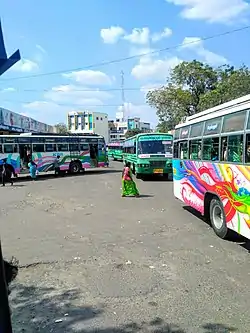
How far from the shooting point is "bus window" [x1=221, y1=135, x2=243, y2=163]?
6137mm

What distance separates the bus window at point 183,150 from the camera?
32.0 ft

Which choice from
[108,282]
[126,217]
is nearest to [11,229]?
[126,217]

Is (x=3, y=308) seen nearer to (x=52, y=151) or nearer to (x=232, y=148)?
(x=232, y=148)

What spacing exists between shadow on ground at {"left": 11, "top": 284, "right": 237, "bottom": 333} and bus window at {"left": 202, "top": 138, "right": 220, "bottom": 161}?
4.11 metres

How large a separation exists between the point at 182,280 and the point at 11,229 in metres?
4.97

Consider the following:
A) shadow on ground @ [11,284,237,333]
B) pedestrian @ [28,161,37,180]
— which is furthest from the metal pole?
pedestrian @ [28,161,37,180]

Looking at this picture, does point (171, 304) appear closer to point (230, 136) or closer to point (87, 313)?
point (87, 313)

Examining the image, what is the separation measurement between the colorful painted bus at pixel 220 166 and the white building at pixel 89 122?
339 ft

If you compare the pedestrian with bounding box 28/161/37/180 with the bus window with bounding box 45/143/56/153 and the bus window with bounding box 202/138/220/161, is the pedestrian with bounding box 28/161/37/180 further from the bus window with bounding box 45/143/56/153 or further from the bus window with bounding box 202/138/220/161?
the bus window with bounding box 202/138/220/161

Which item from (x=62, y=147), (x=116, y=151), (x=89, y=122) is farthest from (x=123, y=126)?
(x=62, y=147)

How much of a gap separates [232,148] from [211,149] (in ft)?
3.64

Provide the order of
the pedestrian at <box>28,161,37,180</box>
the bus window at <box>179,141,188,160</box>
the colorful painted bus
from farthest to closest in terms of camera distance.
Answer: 1. the pedestrian at <box>28,161,37,180</box>
2. the bus window at <box>179,141,188,160</box>
3. the colorful painted bus

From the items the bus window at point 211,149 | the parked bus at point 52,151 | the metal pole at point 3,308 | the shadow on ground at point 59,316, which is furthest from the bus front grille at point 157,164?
the metal pole at point 3,308

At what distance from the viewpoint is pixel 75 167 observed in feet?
82.3
